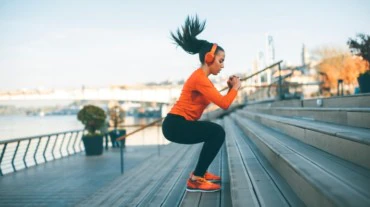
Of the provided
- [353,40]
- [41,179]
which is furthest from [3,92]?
[353,40]

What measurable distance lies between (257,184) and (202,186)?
0.64 metres

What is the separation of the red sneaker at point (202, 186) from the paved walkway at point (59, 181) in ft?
8.10

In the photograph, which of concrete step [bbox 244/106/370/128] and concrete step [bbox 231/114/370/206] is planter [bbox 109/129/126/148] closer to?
concrete step [bbox 244/106/370/128]

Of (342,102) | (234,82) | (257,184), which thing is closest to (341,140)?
(257,184)

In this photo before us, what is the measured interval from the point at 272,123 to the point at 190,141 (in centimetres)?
295

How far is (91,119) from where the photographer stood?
10.9 metres

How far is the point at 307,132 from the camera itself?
3.40 m

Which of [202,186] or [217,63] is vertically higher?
[217,63]

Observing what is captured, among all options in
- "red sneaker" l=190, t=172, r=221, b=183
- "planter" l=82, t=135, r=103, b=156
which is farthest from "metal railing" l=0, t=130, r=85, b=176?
"red sneaker" l=190, t=172, r=221, b=183

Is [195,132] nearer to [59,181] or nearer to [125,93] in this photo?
[59,181]

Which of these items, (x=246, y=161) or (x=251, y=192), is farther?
(x=246, y=161)

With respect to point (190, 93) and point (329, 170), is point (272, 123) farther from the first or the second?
point (329, 170)

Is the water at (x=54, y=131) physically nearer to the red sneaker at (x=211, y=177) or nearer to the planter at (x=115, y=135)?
the planter at (x=115, y=135)

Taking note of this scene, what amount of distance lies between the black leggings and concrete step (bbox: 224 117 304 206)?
0.36m
